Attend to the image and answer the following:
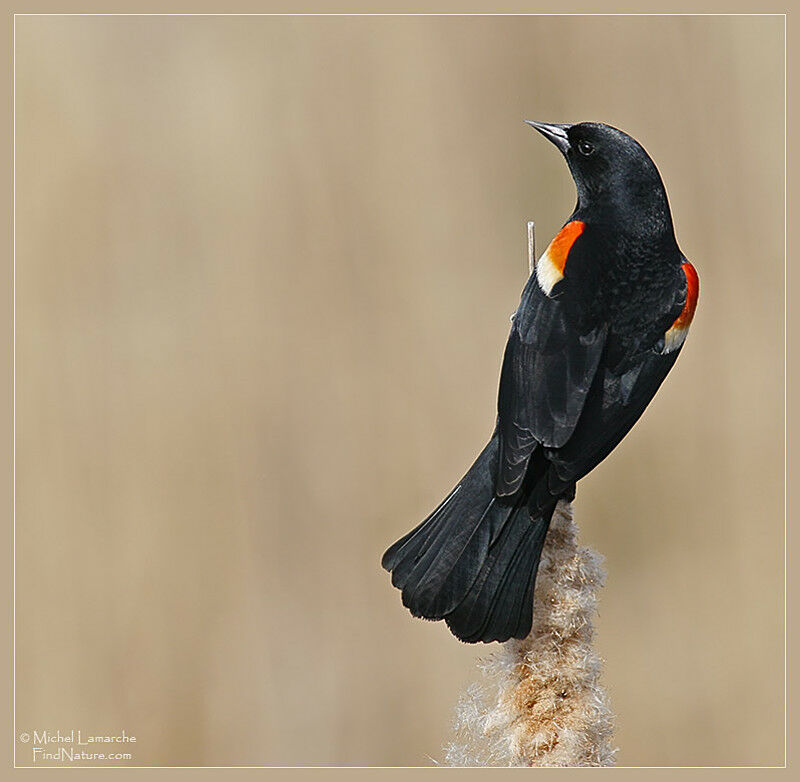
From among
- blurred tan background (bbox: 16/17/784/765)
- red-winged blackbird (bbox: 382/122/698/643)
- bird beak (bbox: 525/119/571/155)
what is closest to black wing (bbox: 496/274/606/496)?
red-winged blackbird (bbox: 382/122/698/643)

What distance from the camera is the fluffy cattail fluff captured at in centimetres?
153

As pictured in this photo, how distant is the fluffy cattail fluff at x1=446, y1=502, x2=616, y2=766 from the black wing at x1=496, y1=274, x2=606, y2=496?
0.23 m

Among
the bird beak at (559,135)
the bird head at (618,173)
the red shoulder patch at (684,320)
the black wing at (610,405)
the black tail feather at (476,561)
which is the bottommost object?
the black tail feather at (476,561)

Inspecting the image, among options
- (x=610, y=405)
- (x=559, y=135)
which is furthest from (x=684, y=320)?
(x=559, y=135)

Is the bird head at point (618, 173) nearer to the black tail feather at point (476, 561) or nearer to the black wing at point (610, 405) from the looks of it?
the black wing at point (610, 405)

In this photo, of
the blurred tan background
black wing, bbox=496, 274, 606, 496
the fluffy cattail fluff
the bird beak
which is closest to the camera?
the fluffy cattail fluff

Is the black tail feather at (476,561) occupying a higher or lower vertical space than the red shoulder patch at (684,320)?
lower

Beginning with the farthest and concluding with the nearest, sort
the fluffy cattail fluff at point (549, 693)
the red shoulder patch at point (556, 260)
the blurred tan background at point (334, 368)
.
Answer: the blurred tan background at point (334, 368) < the red shoulder patch at point (556, 260) < the fluffy cattail fluff at point (549, 693)

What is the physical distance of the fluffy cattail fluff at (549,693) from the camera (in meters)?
1.53

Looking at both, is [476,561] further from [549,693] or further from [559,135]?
[559,135]

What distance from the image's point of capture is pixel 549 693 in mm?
1577

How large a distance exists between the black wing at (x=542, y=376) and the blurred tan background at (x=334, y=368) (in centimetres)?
107

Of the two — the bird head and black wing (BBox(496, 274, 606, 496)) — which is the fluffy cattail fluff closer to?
black wing (BBox(496, 274, 606, 496))

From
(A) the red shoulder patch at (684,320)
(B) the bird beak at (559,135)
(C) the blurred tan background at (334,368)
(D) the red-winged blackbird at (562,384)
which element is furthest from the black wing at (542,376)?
(C) the blurred tan background at (334,368)
